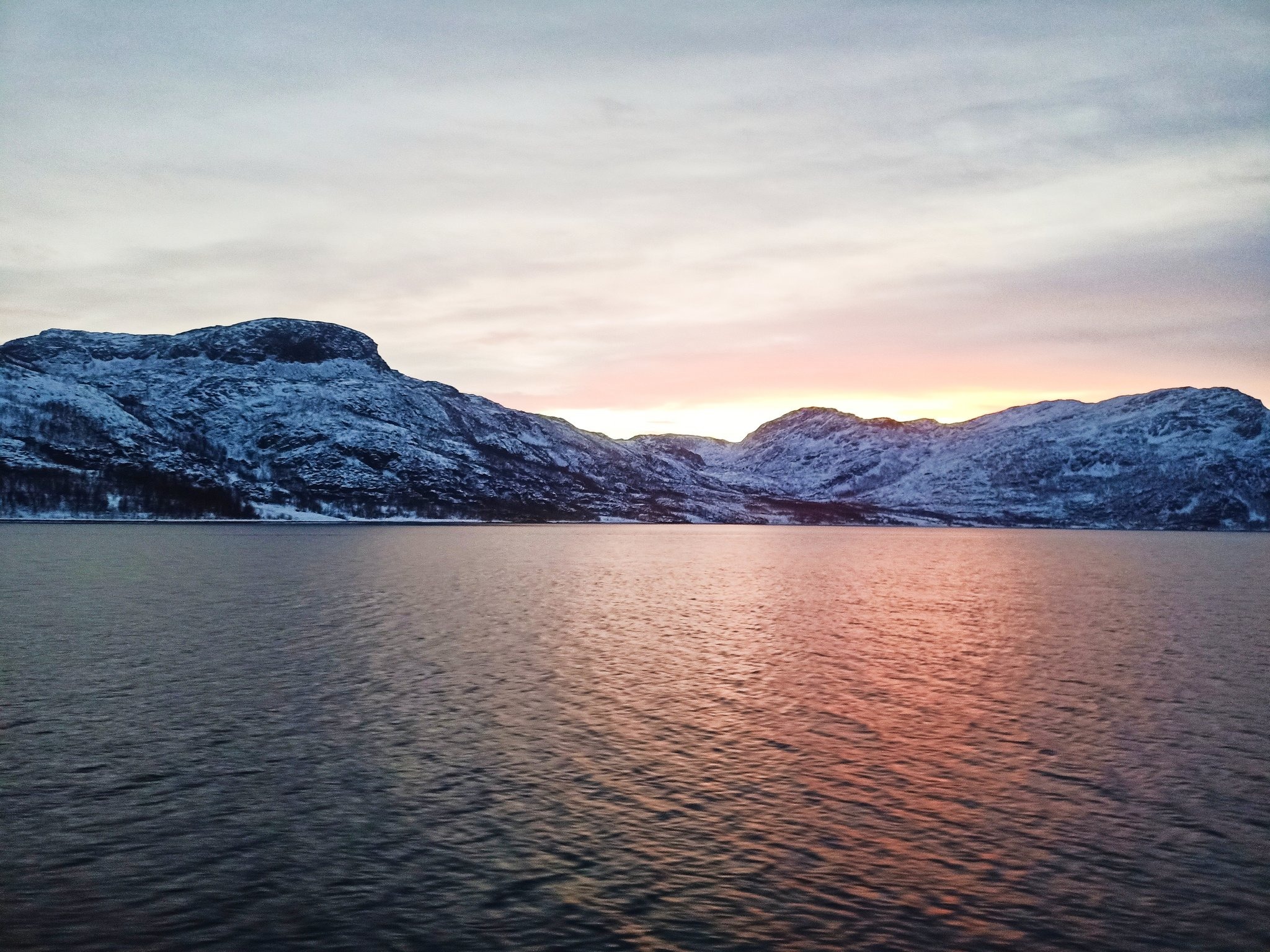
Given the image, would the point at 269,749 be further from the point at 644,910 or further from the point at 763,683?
the point at 763,683

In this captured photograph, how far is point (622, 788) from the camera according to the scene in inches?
1176

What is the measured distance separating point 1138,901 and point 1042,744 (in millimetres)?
15190

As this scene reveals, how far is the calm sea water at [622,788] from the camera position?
67.1 feet

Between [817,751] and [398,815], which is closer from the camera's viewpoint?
[398,815]

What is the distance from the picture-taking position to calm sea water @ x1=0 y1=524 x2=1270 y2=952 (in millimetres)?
20438

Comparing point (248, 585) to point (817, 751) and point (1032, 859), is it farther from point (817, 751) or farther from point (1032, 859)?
point (1032, 859)

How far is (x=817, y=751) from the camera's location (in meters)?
35.0

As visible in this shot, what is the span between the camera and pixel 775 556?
19875 centimetres

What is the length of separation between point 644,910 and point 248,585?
289ft

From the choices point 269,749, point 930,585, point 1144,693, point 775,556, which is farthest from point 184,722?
point 775,556

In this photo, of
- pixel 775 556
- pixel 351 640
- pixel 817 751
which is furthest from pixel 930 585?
pixel 817 751

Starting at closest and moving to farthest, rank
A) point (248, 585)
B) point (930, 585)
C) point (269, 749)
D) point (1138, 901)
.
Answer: point (1138, 901)
point (269, 749)
point (248, 585)
point (930, 585)

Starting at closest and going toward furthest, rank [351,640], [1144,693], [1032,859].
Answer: [1032,859] < [1144,693] < [351,640]

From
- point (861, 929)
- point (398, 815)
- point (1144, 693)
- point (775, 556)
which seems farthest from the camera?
point (775, 556)
